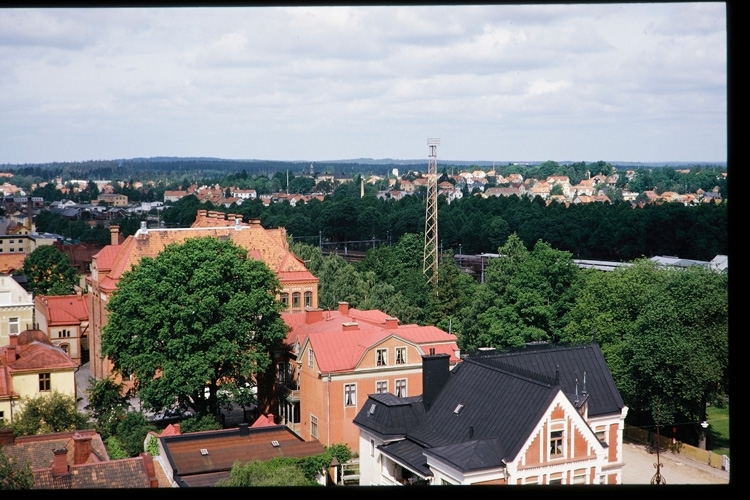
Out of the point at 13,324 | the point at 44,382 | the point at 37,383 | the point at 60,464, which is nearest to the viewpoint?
the point at 60,464

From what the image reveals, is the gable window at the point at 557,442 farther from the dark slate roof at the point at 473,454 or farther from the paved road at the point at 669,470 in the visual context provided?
the paved road at the point at 669,470

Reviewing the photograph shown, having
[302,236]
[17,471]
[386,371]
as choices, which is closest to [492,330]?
[386,371]

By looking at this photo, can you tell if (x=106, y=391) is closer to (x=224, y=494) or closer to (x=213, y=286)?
(x=213, y=286)

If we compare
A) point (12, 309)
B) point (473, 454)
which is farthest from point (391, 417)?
point (12, 309)

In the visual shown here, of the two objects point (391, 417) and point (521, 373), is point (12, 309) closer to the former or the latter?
point (391, 417)

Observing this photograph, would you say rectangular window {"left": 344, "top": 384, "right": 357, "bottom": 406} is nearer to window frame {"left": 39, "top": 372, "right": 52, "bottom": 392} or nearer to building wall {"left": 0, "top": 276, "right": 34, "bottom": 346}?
window frame {"left": 39, "top": 372, "right": 52, "bottom": 392}

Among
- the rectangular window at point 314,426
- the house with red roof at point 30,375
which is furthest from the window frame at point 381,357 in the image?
the house with red roof at point 30,375

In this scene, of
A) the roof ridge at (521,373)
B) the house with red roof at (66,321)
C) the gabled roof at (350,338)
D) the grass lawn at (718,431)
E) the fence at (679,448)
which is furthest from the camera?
the house with red roof at (66,321)
